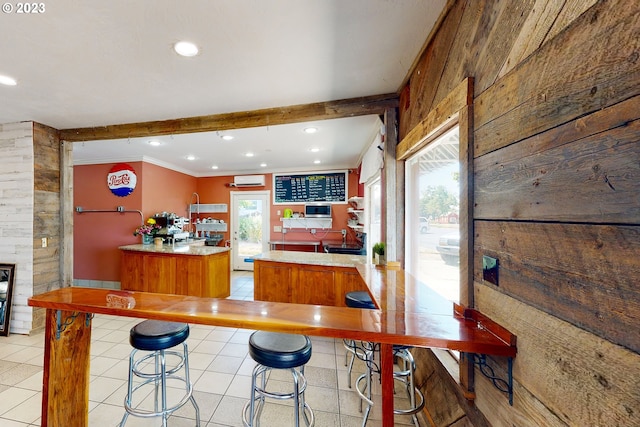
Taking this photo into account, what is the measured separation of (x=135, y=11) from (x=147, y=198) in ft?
13.5

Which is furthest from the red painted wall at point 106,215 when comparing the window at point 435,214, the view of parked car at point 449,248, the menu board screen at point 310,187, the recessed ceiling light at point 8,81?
the view of parked car at point 449,248

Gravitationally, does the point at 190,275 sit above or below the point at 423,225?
below

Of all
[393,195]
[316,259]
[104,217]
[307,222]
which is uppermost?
[393,195]

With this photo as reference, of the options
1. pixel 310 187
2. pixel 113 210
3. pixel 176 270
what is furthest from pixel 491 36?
pixel 113 210

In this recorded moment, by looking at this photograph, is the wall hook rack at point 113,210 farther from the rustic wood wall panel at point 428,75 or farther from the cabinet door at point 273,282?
the rustic wood wall panel at point 428,75

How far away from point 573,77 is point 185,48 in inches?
79.4

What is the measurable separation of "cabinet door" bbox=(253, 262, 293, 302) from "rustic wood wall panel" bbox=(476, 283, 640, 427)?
8.00ft

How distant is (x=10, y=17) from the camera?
55.4 inches

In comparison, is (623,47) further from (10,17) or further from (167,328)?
(10,17)

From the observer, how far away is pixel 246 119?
2.74 metres

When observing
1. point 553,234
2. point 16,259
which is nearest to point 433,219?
point 553,234

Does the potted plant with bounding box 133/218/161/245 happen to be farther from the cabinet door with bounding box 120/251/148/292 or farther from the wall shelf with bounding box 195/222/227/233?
the wall shelf with bounding box 195/222/227/233

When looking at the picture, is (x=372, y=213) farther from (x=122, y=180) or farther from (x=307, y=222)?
(x=122, y=180)

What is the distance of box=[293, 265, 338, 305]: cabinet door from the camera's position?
2.97 metres
